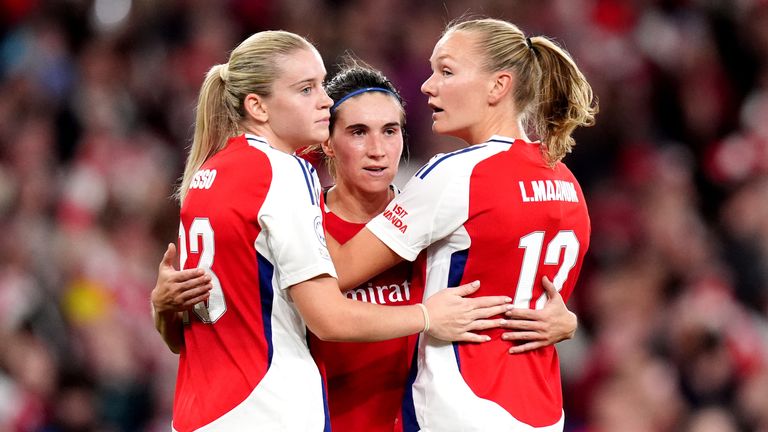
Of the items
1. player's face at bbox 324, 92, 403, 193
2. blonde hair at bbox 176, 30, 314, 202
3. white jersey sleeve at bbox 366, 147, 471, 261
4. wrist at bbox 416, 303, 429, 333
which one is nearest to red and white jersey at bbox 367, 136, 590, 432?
white jersey sleeve at bbox 366, 147, 471, 261

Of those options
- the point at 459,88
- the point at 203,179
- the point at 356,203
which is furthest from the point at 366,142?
the point at 203,179

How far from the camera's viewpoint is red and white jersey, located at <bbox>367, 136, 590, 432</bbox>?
387 cm

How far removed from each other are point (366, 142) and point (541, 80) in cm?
76

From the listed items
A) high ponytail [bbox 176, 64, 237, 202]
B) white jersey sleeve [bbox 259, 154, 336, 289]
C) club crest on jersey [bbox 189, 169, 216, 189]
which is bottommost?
white jersey sleeve [bbox 259, 154, 336, 289]

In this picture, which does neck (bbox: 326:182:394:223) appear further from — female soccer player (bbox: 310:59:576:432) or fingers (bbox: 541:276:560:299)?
fingers (bbox: 541:276:560:299)

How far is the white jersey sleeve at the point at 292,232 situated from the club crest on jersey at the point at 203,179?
0.74ft

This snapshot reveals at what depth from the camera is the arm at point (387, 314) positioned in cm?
Answer: 371

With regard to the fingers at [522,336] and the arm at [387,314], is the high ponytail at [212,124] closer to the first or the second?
the arm at [387,314]

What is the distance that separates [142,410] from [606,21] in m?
5.61

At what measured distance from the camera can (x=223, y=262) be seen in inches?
148

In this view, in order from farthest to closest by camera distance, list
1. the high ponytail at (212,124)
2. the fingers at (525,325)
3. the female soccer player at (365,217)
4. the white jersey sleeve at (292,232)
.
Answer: the female soccer player at (365,217) < the high ponytail at (212,124) < the fingers at (525,325) < the white jersey sleeve at (292,232)

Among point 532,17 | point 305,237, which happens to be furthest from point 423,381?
point 532,17

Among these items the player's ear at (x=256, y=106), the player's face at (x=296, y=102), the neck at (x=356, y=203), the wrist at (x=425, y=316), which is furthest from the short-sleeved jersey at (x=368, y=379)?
the player's ear at (x=256, y=106)

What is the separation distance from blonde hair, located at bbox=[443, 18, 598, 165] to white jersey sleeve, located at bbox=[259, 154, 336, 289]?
3.06ft
